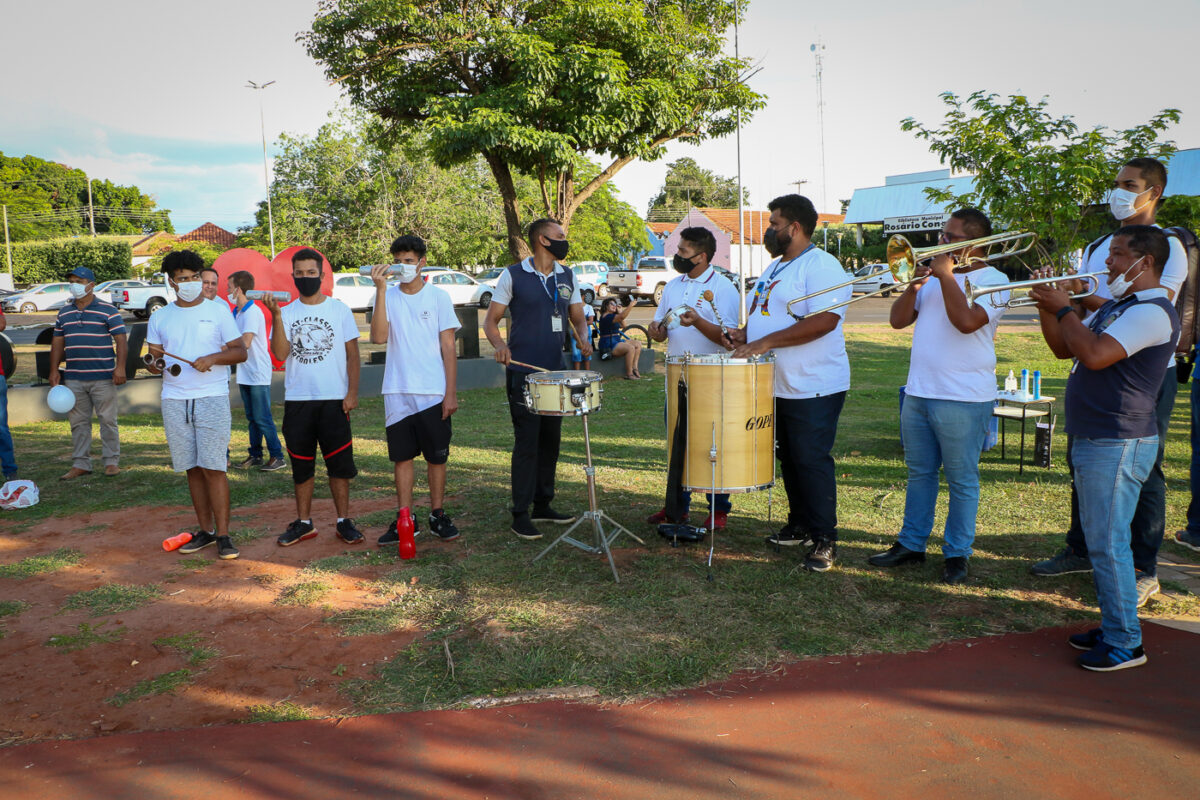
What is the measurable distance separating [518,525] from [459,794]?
3.02m

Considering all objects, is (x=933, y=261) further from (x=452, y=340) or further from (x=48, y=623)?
(x=48, y=623)

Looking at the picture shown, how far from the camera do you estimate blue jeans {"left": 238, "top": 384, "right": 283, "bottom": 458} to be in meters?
8.25

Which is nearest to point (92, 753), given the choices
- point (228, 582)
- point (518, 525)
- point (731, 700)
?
point (228, 582)

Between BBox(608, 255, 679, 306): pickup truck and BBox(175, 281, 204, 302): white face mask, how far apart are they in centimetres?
2684

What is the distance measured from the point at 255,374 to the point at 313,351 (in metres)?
2.94

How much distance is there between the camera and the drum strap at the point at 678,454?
5219mm

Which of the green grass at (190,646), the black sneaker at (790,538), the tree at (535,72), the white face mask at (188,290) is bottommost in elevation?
the green grass at (190,646)

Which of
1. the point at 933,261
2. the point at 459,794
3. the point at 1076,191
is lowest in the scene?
the point at 459,794

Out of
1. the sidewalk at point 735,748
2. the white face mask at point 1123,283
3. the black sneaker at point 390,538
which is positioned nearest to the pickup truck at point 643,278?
the black sneaker at point 390,538

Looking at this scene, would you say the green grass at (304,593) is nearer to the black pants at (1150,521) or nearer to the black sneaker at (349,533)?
the black sneaker at (349,533)

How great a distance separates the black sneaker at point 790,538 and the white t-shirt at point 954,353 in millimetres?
1376

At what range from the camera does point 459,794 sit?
9.95ft

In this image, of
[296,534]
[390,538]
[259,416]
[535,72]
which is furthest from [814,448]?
[535,72]

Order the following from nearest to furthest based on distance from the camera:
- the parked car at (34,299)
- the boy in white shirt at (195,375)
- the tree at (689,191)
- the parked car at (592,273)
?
the boy in white shirt at (195,375), the parked car at (592,273), the parked car at (34,299), the tree at (689,191)
